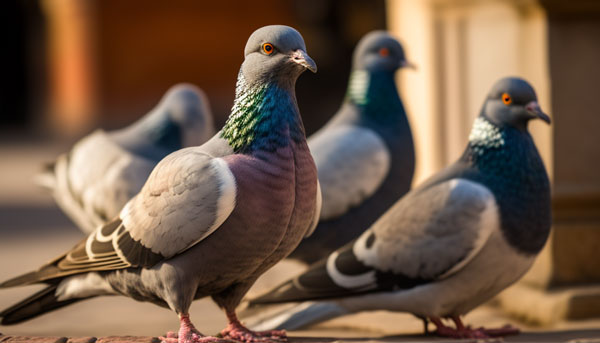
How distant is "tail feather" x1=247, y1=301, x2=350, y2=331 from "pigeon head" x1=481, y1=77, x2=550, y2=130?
1.06m

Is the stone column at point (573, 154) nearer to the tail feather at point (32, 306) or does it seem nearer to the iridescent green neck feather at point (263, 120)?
the iridescent green neck feather at point (263, 120)

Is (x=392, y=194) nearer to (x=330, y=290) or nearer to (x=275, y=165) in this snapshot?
(x=330, y=290)

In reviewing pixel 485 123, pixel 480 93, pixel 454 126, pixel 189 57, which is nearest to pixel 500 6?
pixel 480 93

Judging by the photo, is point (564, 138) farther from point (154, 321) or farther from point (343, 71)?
point (343, 71)

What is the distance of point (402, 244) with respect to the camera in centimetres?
383

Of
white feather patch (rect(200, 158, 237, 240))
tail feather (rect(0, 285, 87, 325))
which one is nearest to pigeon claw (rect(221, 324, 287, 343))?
white feather patch (rect(200, 158, 237, 240))

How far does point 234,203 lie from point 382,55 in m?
2.15

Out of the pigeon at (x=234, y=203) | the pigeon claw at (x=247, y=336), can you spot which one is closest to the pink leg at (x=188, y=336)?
the pigeon at (x=234, y=203)

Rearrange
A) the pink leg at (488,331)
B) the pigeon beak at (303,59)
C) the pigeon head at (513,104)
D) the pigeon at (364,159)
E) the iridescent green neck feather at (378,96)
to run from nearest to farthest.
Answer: the pigeon beak at (303,59)
the pigeon head at (513,104)
the pink leg at (488,331)
the pigeon at (364,159)
the iridescent green neck feather at (378,96)

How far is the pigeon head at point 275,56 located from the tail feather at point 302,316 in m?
1.13

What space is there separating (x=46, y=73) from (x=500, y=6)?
19.5 m

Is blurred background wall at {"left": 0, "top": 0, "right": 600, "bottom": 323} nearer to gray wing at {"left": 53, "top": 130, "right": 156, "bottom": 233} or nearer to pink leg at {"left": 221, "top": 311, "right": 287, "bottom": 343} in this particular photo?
pink leg at {"left": 221, "top": 311, "right": 287, "bottom": 343}

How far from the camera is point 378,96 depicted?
199 inches

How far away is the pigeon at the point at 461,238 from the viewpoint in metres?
3.71
